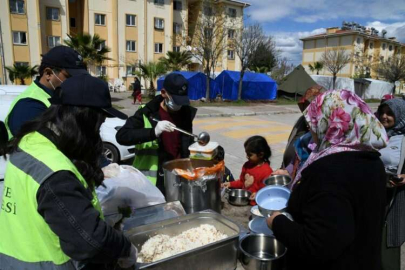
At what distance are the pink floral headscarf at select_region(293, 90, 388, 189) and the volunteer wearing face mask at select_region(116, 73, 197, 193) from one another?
55.1 inches

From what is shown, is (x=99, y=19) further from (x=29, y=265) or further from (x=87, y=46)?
(x=29, y=265)

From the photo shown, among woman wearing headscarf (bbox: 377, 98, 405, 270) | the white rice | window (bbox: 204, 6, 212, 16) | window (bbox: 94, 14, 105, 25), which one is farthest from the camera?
window (bbox: 94, 14, 105, 25)

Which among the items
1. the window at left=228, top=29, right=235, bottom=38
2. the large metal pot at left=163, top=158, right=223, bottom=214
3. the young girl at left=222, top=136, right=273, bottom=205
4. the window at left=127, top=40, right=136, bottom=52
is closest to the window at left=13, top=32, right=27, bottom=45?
the window at left=127, top=40, right=136, bottom=52

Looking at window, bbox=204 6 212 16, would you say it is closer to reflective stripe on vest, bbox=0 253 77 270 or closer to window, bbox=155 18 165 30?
window, bbox=155 18 165 30

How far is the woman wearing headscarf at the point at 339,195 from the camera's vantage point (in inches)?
47.6

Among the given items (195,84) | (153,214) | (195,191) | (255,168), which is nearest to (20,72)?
(195,84)

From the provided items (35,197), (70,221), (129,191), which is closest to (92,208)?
(70,221)

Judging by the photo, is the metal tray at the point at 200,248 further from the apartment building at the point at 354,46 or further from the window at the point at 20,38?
the apartment building at the point at 354,46

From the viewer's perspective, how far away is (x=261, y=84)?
23.5 metres

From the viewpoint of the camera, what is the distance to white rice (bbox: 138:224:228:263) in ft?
5.40

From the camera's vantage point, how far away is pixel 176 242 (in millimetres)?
1770

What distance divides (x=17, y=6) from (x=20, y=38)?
2.48 metres

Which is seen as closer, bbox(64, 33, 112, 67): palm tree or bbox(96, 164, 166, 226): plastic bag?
bbox(96, 164, 166, 226): plastic bag

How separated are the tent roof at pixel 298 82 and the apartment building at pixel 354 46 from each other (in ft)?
80.3
